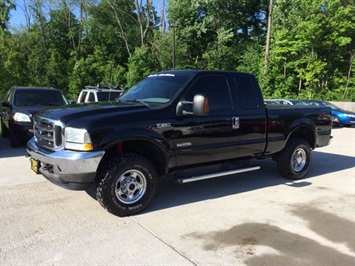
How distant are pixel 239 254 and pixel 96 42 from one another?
43.1 metres

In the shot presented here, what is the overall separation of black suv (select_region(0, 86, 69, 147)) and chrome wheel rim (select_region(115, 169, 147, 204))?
545 centimetres

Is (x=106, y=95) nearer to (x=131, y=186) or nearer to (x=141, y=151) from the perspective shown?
(x=141, y=151)

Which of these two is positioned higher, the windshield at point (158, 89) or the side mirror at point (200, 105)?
the windshield at point (158, 89)

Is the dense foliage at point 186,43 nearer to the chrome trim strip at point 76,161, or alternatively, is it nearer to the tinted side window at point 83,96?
the tinted side window at point 83,96

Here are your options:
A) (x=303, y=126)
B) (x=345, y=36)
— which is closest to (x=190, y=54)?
(x=345, y=36)

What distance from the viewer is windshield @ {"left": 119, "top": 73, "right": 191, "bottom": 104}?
5477mm

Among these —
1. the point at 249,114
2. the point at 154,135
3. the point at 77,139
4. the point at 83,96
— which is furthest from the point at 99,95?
the point at 77,139

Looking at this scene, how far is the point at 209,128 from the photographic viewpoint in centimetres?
556

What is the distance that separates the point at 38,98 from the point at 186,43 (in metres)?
29.7

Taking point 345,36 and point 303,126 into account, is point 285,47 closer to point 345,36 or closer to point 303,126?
point 345,36

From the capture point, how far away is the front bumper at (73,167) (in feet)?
14.6

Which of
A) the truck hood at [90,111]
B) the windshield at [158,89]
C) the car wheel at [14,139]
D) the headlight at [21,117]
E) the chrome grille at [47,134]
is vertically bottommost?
the car wheel at [14,139]

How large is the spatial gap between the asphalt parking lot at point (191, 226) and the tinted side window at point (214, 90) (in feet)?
4.97

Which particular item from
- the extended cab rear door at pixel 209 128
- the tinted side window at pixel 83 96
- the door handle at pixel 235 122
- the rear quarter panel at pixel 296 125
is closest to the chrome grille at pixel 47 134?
the extended cab rear door at pixel 209 128
